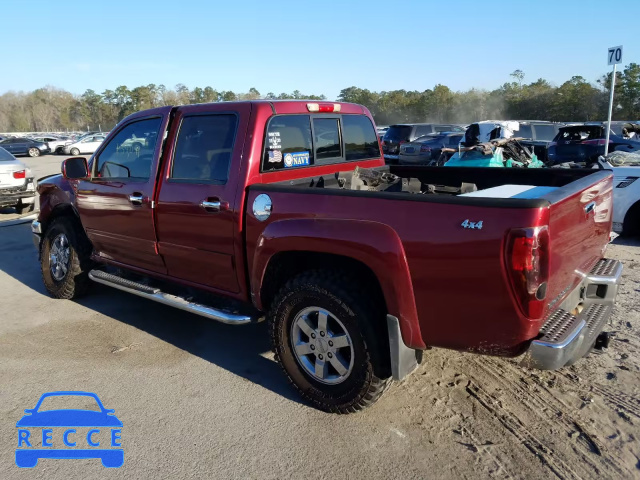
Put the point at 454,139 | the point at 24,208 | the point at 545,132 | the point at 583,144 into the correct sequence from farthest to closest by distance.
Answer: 1. the point at 545,132
2. the point at 454,139
3. the point at 583,144
4. the point at 24,208

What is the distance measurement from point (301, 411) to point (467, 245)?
1.63m

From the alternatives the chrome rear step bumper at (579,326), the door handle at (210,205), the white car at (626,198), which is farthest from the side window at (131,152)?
the white car at (626,198)

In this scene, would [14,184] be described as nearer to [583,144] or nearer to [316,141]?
[316,141]

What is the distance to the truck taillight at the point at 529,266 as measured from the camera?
241cm

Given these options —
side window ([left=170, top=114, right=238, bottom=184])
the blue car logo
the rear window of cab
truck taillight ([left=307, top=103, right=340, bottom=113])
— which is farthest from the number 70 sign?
the blue car logo

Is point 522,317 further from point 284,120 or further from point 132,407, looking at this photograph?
point 132,407

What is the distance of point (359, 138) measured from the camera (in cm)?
483

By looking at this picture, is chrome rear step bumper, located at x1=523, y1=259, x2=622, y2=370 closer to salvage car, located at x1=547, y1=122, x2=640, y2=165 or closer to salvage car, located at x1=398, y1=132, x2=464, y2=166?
salvage car, located at x1=547, y1=122, x2=640, y2=165

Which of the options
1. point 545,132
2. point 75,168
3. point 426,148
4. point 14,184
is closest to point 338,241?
point 75,168

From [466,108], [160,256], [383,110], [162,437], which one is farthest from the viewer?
[383,110]

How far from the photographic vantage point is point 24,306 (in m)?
5.51

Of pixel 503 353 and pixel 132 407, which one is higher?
pixel 503 353

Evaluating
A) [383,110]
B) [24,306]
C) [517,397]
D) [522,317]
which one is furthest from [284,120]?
[383,110]

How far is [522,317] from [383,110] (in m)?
59.1
